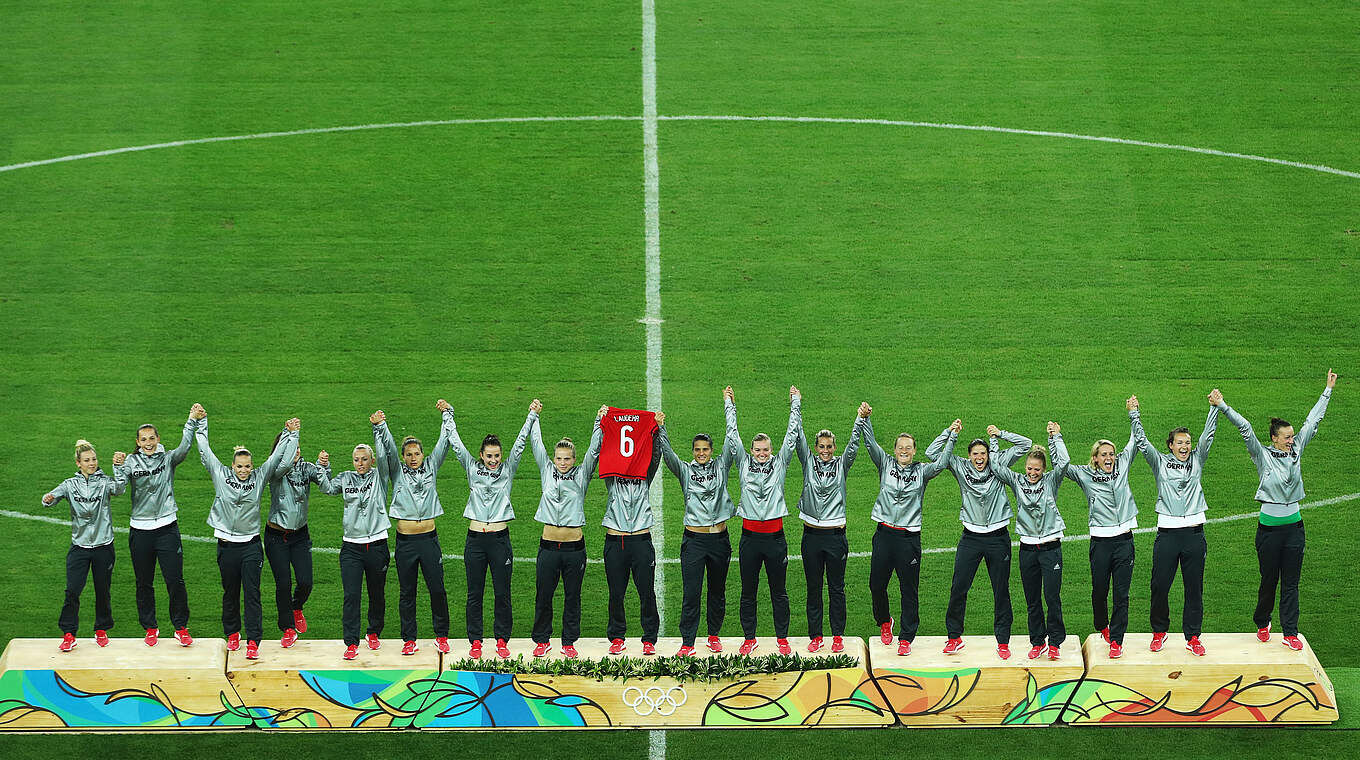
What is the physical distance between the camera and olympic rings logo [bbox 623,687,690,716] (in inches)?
534

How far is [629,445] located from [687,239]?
6391mm

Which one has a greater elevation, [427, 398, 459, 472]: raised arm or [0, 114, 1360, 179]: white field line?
[0, 114, 1360, 179]: white field line

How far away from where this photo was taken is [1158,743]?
13.3 m

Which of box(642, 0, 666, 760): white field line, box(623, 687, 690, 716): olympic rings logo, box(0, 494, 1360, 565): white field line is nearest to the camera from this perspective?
box(623, 687, 690, 716): olympic rings logo

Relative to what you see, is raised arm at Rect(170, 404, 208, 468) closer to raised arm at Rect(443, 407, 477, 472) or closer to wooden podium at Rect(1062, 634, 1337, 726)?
raised arm at Rect(443, 407, 477, 472)

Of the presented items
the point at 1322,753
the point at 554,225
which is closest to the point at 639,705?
the point at 1322,753

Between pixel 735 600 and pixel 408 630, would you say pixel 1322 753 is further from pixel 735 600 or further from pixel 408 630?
pixel 408 630

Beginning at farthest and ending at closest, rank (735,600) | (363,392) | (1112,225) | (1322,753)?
1. (1112,225)
2. (363,392)
3. (735,600)
4. (1322,753)

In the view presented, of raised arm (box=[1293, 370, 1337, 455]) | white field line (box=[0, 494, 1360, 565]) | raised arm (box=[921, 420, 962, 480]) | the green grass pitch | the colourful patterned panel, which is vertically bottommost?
the colourful patterned panel

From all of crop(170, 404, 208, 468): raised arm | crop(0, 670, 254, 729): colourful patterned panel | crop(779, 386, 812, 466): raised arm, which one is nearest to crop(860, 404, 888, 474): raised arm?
crop(779, 386, 812, 466): raised arm

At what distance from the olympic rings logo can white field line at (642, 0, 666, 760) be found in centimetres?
24

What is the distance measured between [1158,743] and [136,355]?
11.3 meters

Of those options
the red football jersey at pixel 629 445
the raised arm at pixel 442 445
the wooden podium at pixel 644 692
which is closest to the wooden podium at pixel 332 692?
the wooden podium at pixel 644 692

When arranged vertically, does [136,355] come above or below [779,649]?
above
